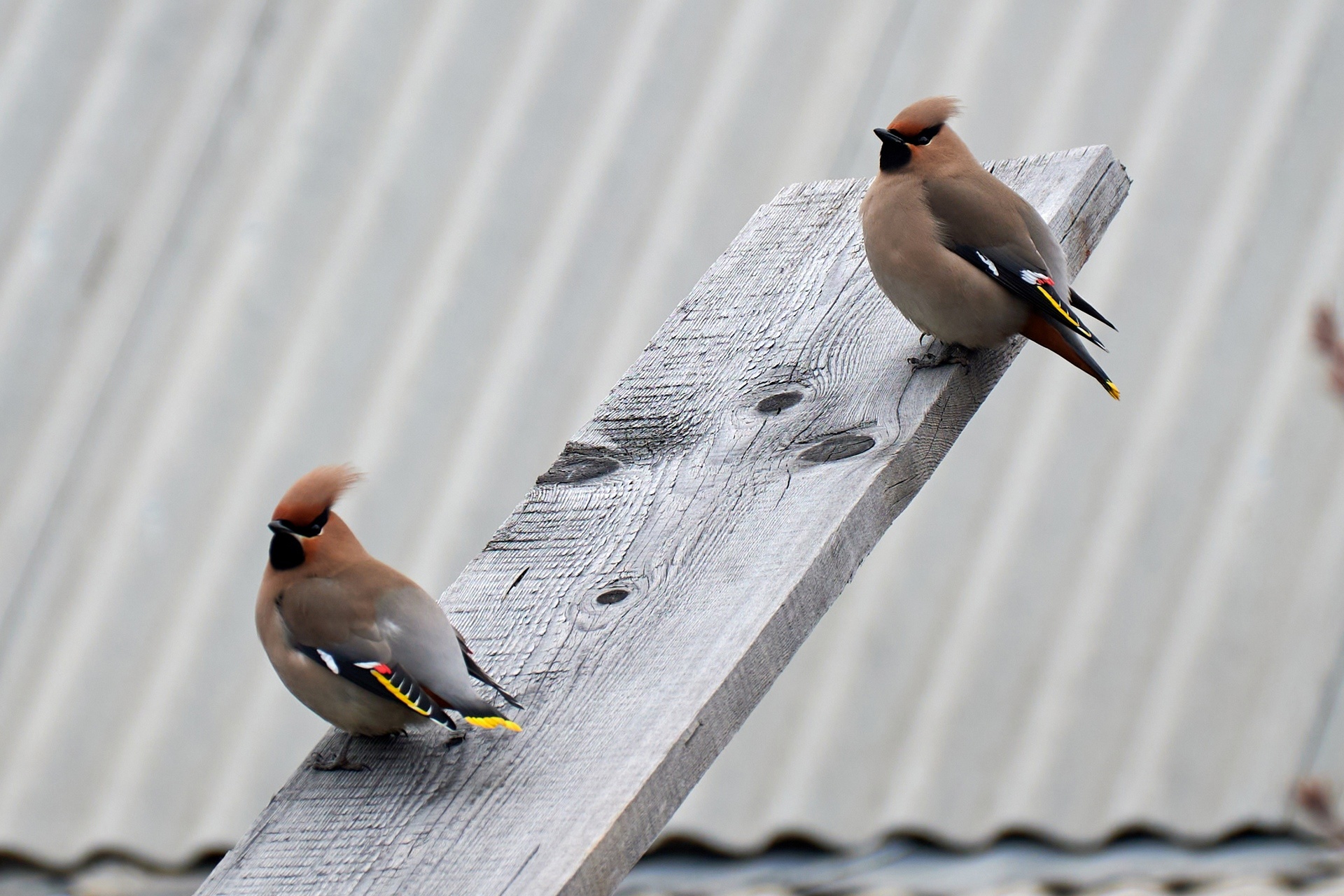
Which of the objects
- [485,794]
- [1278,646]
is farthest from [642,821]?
[1278,646]

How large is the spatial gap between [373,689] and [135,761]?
2.29 metres

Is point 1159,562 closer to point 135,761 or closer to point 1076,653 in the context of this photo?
point 1076,653

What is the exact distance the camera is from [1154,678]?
13.1 feet

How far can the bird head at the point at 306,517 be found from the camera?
165 cm

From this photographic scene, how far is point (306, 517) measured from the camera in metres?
1.66

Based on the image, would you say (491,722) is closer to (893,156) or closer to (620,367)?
(893,156)

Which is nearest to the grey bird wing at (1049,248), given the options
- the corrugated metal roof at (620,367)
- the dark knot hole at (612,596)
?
the dark knot hole at (612,596)

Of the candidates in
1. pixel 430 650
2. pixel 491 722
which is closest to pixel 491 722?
pixel 491 722

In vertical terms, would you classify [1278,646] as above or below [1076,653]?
above

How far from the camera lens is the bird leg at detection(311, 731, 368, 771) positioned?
1365mm

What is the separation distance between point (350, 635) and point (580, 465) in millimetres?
307

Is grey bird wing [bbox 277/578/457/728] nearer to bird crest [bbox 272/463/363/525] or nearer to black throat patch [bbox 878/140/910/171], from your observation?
bird crest [bbox 272/463/363/525]

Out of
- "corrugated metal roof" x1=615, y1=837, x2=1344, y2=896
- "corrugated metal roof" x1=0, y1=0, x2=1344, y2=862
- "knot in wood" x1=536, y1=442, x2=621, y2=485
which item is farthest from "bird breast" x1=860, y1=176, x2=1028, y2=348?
"corrugated metal roof" x1=615, y1=837, x2=1344, y2=896

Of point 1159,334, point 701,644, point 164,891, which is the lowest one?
point 164,891
